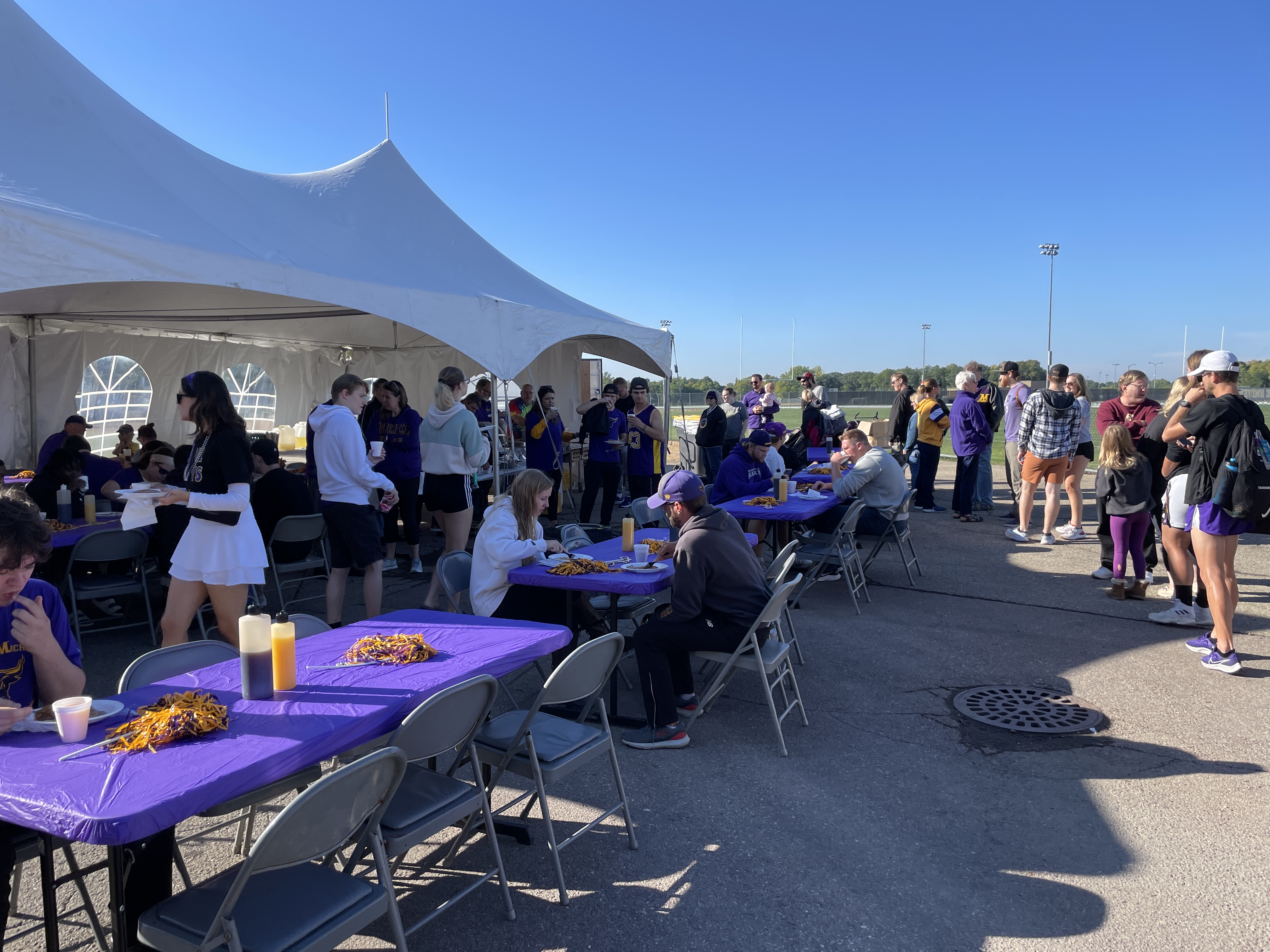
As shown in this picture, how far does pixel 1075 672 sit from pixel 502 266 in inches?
279

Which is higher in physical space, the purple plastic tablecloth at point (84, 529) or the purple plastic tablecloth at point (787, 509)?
the purple plastic tablecloth at point (787, 509)

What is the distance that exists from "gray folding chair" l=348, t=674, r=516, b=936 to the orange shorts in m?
7.73

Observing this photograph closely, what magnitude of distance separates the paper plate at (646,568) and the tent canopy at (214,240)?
3.17 meters

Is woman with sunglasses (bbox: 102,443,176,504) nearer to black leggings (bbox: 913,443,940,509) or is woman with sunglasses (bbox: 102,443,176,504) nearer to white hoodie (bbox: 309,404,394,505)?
white hoodie (bbox: 309,404,394,505)

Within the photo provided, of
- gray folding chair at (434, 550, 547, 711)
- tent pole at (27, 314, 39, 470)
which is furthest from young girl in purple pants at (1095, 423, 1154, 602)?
tent pole at (27, 314, 39, 470)

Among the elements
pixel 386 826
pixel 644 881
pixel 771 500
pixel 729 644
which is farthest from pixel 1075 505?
pixel 386 826

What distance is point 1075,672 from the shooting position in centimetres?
484

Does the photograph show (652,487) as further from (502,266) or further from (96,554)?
(96,554)

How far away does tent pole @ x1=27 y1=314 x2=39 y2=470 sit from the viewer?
31.3ft

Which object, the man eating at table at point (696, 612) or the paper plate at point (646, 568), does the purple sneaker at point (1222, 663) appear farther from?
the paper plate at point (646, 568)

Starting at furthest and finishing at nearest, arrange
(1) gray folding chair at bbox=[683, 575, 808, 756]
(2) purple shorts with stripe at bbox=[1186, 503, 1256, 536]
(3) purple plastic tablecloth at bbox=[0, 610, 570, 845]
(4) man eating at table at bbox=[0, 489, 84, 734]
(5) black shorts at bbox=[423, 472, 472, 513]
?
(5) black shorts at bbox=[423, 472, 472, 513], (2) purple shorts with stripe at bbox=[1186, 503, 1256, 536], (1) gray folding chair at bbox=[683, 575, 808, 756], (4) man eating at table at bbox=[0, 489, 84, 734], (3) purple plastic tablecloth at bbox=[0, 610, 570, 845]

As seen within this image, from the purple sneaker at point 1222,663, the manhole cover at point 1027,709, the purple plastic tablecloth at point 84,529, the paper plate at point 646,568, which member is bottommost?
the manhole cover at point 1027,709

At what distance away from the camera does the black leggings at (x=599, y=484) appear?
9.10 meters

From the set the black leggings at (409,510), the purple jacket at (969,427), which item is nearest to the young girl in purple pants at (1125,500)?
the purple jacket at (969,427)
